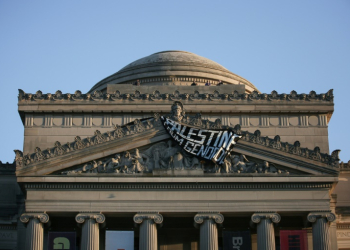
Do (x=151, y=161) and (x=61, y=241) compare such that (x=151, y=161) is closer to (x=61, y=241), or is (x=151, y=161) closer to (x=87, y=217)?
(x=87, y=217)

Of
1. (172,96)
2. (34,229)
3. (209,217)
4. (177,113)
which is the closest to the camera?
(34,229)

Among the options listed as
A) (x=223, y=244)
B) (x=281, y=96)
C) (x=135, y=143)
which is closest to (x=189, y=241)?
(x=223, y=244)

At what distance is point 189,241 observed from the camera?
53469 mm

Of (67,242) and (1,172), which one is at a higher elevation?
(1,172)

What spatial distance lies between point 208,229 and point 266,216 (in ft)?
11.4

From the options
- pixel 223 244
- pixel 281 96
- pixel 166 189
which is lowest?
pixel 223 244

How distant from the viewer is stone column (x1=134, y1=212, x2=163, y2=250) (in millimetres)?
49688

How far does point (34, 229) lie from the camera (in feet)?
163

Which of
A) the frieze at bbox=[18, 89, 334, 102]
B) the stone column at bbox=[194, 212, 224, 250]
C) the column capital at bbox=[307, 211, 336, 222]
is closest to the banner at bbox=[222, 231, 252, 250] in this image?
the stone column at bbox=[194, 212, 224, 250]

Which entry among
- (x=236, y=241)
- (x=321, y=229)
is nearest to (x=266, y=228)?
(x=236, y=241)

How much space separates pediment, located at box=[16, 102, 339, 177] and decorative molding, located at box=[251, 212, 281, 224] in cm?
237

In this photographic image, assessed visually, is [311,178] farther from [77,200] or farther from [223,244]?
[77,200]

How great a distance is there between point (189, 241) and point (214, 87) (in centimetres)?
1566

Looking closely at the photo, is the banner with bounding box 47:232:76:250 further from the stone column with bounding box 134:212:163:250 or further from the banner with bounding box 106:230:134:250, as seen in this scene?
the stone column with bounding box 134:212:163:250
